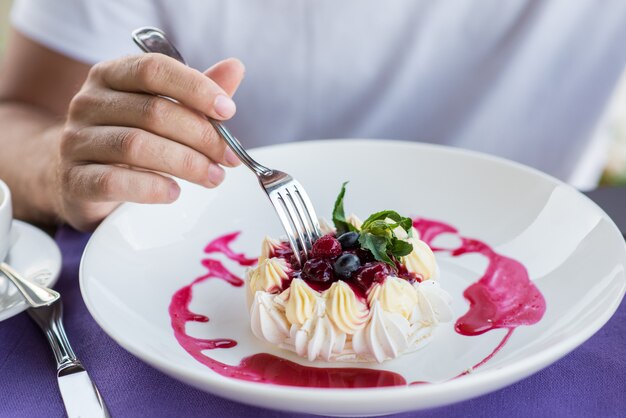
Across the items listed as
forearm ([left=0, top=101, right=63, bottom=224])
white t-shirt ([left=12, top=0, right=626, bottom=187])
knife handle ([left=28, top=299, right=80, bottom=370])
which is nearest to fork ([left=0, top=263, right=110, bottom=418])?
knife handle ([left=28, top=299, right=80, bottom=370])

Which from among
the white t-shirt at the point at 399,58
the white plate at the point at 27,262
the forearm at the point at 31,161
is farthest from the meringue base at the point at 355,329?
the white t-shirt at the point at 399,58

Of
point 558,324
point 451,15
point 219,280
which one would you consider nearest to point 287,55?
point 451,15

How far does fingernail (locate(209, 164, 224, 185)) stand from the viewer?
1228 millimetres

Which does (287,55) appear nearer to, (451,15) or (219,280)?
(451,15)

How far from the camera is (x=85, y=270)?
1081 millimetres

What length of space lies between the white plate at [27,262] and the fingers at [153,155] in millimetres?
223

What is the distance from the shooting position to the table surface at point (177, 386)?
930 millimetres

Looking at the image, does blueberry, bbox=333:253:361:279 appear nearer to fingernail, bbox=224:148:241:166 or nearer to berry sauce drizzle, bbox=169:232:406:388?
Result: berry sauce drizzle, bbox=169:232:406:388

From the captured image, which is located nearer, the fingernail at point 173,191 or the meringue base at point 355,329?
the meringue base at point 355,329

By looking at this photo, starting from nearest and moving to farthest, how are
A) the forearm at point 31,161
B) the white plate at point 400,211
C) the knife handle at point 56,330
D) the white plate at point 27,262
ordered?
the white plate at point 400,211, the knife handle at point 56,330, the white plate at point 27,262, the forearm at point 31,161

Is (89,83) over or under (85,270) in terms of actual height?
over

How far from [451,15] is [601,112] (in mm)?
569

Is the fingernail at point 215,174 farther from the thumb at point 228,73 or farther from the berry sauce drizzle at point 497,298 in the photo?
the berry sauce drizzle at point 497,298

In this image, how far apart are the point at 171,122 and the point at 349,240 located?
1.24 feet
